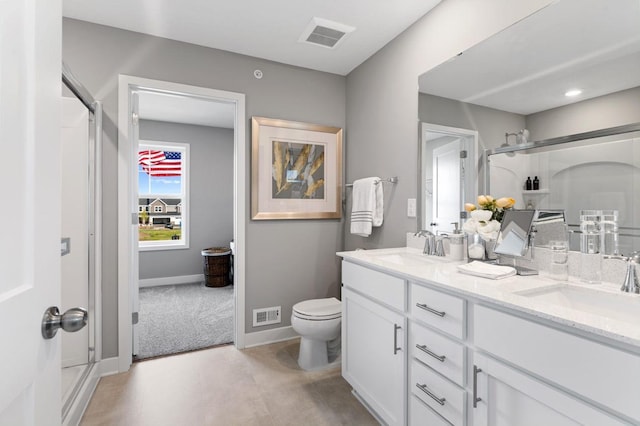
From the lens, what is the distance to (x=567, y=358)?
2.88ft

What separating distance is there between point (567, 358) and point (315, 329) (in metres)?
1.59

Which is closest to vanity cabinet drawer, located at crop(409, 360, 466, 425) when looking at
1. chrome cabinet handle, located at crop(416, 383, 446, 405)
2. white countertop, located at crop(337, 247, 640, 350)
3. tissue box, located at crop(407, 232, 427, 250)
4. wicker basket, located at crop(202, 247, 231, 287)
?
chrome cabinet handle, located at crop(416, 383, 446, 405)

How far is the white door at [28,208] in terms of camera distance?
52cm

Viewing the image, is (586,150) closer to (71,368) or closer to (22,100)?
(22,100)

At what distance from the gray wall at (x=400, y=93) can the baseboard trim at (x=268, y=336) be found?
0.96 metres

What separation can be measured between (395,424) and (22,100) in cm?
181

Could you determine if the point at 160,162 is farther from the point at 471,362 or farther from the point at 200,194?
the point at 471,362

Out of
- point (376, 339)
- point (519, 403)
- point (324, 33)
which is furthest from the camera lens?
point (324, 33)

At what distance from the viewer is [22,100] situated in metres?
0.57

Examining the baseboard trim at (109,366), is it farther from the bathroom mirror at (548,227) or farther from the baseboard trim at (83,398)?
the bathroom mirror at (548,227)

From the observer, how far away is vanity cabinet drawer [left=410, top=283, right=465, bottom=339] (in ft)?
3.99

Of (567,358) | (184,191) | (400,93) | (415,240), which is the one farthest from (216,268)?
(567,358)

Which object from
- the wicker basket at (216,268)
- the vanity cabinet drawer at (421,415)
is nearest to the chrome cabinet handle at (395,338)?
the vanity cabinet drawer at (421,415)

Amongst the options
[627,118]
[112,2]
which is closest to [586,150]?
[627,118]
